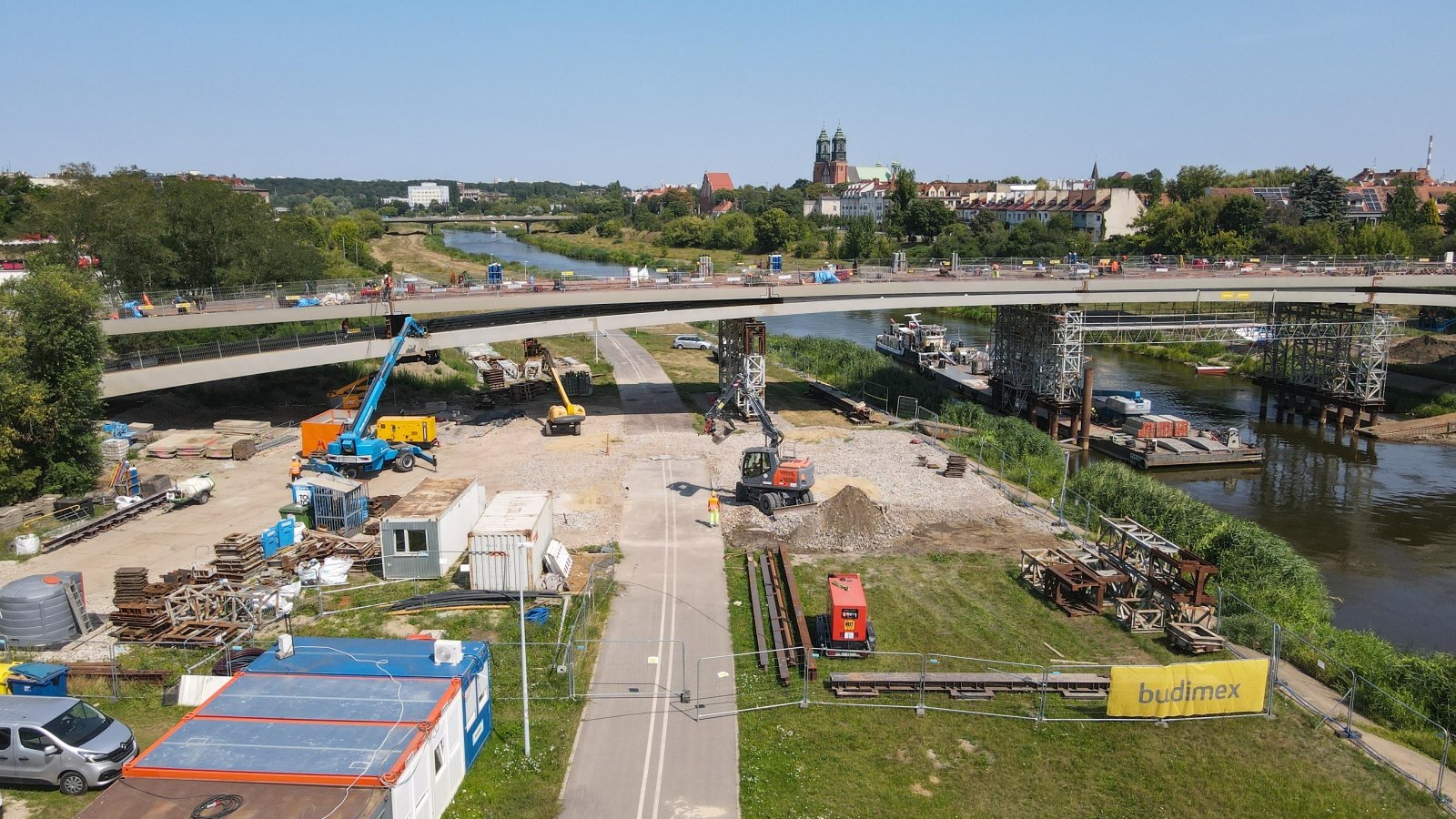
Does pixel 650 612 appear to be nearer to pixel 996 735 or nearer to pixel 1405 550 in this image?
pixel 996 735

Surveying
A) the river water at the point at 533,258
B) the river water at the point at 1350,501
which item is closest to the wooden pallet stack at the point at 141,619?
the river water at the point at 1350,501

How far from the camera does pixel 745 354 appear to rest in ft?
144

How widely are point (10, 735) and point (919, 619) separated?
1775 cm

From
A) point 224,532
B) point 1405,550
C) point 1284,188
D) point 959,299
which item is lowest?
point 1405,550

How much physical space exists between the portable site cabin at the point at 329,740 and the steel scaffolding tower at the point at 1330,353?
49032 mm

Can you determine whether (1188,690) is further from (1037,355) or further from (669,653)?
(1037,355)

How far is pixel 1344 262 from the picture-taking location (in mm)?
65188

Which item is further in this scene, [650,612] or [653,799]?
[650,612]

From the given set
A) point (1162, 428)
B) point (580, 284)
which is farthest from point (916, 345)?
point (580, 284)

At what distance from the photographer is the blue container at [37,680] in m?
17.3

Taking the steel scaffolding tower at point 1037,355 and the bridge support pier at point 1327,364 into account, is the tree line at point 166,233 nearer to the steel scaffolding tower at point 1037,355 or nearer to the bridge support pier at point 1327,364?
the steel scaffolding tower at point 1037,355

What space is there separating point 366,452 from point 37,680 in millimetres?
17214

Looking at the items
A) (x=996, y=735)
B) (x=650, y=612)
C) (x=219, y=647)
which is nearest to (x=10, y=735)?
(x=219, y=647)

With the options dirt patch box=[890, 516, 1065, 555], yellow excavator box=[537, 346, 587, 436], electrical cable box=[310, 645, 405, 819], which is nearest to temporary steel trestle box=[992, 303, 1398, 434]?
dirt patch box=[890, 516, 1065, 555]
